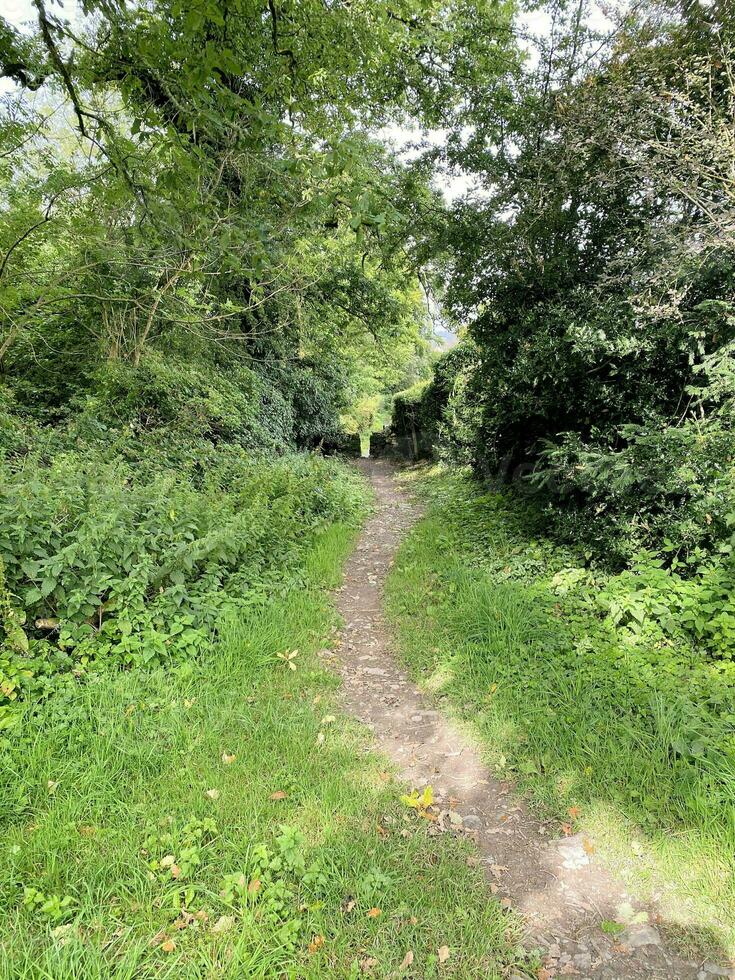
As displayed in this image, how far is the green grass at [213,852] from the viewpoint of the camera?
2.07 metres

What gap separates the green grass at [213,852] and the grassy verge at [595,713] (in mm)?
849

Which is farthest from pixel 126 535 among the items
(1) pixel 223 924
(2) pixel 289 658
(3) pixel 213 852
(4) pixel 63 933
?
(1) pixel 223 924

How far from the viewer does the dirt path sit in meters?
2.14

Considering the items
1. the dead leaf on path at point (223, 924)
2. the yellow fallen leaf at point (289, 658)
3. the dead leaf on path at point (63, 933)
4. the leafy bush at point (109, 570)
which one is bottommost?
the dead leaf on path at point (223, 924)

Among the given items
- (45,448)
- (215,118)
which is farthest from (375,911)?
(45,448)

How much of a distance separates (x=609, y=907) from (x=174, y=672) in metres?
3.06

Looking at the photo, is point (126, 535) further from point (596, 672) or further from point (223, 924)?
point (596, 672)

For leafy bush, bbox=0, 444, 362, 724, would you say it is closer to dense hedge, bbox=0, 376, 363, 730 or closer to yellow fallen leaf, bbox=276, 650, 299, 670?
dense hedge, bbox=0, 376, 363, 730

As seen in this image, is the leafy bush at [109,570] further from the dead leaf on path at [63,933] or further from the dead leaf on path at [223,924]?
the dead leaf on path at [223,924]

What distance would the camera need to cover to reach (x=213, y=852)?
247 cm


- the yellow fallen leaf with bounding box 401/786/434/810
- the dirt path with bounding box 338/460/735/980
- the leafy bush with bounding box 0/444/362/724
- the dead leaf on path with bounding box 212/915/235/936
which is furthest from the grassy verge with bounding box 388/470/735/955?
the leafy bush with bounding box 0/444/362/724

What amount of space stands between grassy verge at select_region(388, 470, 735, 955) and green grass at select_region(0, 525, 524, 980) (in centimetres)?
85

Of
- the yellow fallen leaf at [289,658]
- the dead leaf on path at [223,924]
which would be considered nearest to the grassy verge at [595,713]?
the yellow fallen leaf at [289,658]

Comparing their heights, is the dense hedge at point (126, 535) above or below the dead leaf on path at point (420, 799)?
above
